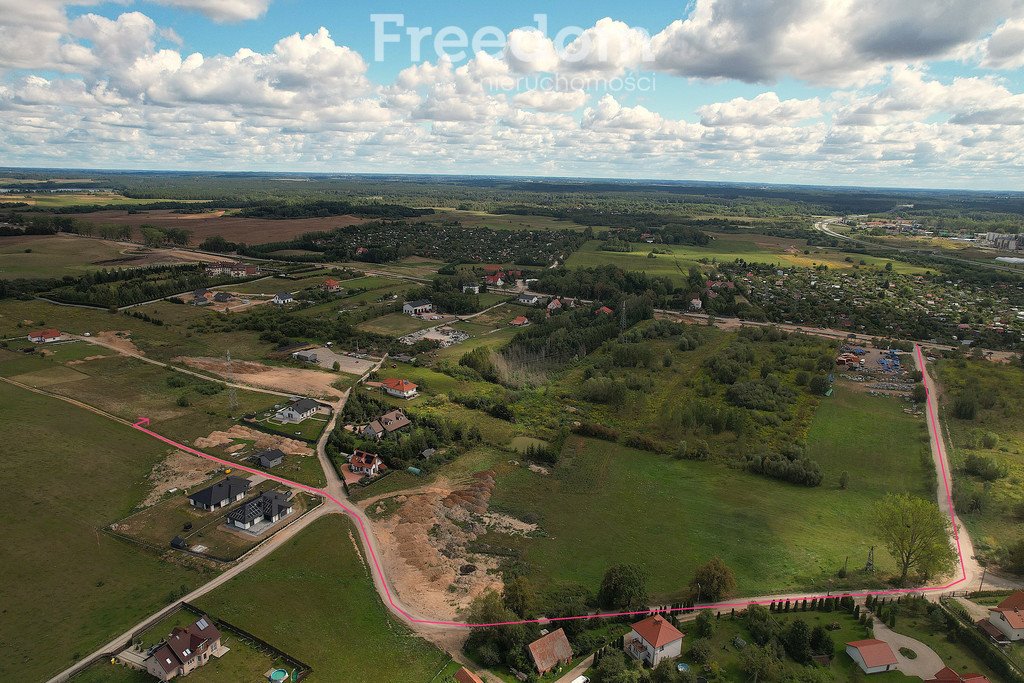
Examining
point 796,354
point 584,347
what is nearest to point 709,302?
point 796,354

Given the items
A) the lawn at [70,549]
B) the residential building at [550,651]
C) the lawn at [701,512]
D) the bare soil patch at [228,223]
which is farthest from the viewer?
the bare soil patch at [228,223]

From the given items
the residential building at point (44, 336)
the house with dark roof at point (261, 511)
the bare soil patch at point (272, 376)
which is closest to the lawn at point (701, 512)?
the house with dark roof at point (261, 511)

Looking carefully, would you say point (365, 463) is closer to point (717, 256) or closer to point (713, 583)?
point (713, 583)

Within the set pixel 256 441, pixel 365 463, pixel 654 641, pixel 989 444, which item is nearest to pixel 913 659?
pixel 654 641

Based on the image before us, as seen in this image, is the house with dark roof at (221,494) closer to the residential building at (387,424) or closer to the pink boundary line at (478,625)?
the pink boundary line at (478,625)

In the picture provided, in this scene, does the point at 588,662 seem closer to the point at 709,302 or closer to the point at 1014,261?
the point at 709,302
